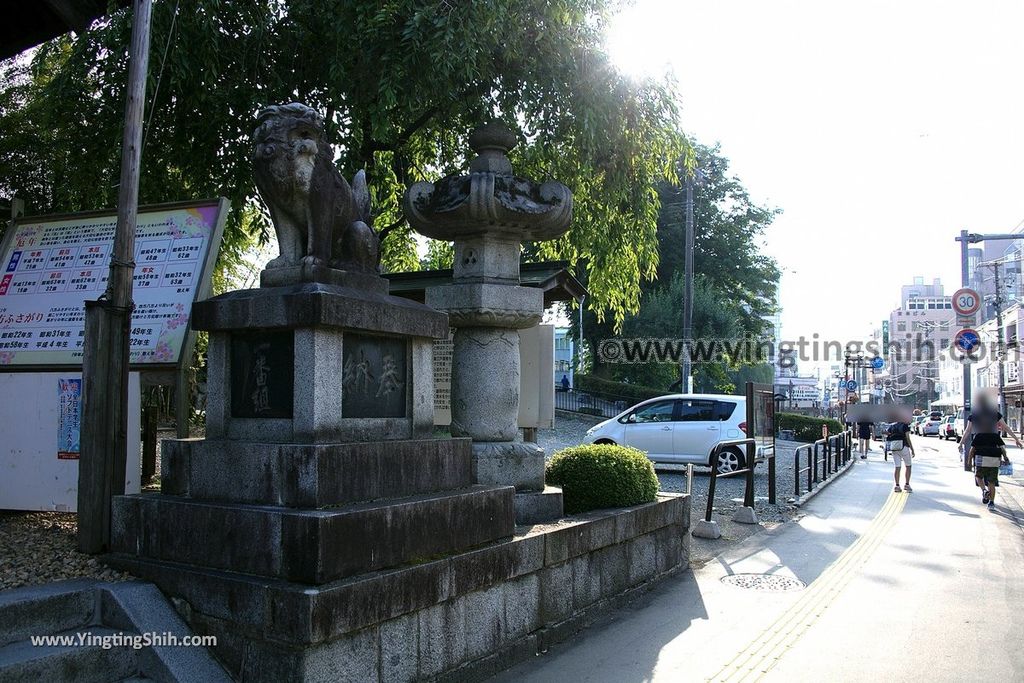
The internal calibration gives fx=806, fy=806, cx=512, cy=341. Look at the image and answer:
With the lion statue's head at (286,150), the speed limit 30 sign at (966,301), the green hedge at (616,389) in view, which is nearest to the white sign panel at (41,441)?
the lion statue's head at (286,150)

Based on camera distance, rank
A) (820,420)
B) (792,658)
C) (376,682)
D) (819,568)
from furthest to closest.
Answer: (820,420) < (819,568) < (792,658) < (376,682)

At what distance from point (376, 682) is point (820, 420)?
32010 millimetres

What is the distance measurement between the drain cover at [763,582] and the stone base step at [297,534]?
359cm

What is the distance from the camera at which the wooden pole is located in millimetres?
4895

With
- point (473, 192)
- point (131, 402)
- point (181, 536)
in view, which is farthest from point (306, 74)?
point (181, 536)

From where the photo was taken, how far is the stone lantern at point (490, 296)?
21.6 feet

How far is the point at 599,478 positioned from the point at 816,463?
992 cm

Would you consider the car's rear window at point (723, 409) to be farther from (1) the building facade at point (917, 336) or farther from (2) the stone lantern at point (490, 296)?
(1) the building facade at point (917, 336)

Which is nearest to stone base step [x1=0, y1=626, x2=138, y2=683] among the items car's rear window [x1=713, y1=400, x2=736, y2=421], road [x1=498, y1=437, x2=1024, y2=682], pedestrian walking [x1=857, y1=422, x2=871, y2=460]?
road [x1=498, y1=437, x2=1024, y2=682]

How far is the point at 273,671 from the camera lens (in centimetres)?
382

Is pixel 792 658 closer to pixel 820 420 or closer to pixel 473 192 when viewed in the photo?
pixel 473 192

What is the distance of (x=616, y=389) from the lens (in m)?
33.8

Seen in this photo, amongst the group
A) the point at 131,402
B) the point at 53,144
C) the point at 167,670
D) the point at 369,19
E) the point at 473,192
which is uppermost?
the point at 369,19

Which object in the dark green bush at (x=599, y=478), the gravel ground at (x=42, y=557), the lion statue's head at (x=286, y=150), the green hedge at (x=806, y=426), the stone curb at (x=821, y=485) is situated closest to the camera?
the gravel ground at (x=42, y=557)
